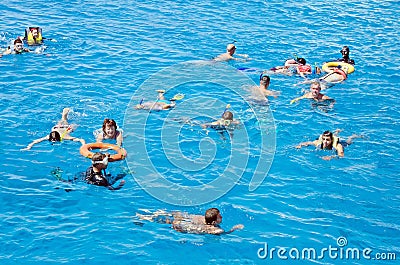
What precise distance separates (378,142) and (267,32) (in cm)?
947

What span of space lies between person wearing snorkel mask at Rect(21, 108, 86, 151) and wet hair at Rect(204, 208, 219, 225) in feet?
16.3

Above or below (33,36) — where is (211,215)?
below

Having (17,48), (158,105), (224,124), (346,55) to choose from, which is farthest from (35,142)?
(346,55)

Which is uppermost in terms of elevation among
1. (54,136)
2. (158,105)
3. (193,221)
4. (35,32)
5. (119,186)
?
(35,32)

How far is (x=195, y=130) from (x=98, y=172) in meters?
4.00

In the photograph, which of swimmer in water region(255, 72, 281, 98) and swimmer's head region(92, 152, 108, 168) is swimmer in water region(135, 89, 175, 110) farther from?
swimmer's head region(92, 152, 108, 168)

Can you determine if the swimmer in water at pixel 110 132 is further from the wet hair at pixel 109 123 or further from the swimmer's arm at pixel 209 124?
the swimmer's arm at pixel 209 124

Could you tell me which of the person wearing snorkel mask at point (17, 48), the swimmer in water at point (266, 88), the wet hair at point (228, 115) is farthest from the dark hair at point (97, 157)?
the person wearing snorkel mask at point (17, 48)

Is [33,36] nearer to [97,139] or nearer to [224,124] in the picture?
[97,139]

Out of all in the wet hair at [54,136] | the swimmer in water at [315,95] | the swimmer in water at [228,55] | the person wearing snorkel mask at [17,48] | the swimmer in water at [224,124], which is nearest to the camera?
the wet hair at [54,136]

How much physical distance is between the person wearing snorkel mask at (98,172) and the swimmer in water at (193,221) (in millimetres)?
1419

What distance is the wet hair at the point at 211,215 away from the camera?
508 inches

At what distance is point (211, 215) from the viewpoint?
12914 millimetres

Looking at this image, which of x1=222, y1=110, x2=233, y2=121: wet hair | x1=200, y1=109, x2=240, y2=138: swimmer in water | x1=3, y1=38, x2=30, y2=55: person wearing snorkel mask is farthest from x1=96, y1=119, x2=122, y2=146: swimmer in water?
x1=3, y1=38, x2=30, y2=55: person wearing snorkel mask
